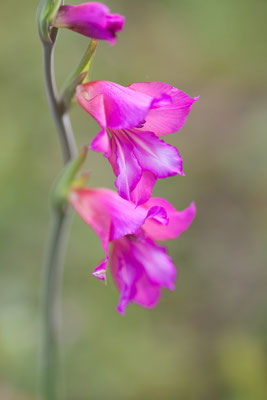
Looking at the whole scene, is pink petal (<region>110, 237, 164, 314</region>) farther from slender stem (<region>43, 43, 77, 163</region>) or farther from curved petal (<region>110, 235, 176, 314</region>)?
slender stem (<region>43, 43, 77, 163</region>)

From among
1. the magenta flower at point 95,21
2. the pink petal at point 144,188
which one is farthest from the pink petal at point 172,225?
the magenta flower at point 95,21


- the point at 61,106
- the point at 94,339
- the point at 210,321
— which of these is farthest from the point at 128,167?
the point at 210,321

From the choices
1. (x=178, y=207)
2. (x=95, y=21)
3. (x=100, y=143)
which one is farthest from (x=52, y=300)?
(x=178, y=207)

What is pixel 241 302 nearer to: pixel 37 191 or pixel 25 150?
pixel 37 191

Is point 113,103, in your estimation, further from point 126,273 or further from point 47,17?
point 126,273

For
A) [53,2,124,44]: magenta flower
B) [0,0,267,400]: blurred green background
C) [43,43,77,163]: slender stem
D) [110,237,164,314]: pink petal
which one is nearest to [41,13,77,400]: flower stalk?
[43,43,77,163]: slender stem

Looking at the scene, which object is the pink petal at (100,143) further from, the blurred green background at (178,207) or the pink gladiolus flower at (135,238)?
the blurred green background at (178,207)
